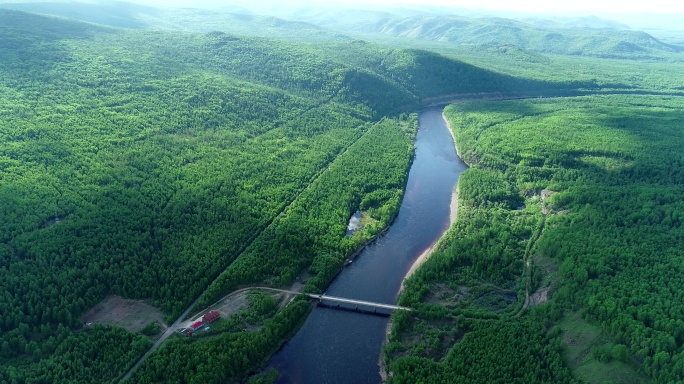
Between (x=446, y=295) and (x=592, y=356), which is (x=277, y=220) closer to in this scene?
(x=446, y=295)

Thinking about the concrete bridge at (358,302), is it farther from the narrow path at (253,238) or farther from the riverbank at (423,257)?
the narrow path at (253,238)

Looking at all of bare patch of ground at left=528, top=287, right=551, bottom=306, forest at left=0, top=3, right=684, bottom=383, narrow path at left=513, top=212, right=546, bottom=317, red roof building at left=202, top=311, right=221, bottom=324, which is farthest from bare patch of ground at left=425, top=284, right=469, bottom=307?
red roof building at left=202, top=311, right=221, bottom=324

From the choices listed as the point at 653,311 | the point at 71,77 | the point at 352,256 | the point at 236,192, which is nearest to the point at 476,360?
the point at 653,311

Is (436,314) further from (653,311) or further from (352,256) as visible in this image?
(653,311)

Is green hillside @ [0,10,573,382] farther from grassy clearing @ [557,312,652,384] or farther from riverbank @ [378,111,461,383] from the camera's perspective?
grassy clearing @ [557,312,652,384]

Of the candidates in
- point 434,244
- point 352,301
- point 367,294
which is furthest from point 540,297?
point 352,301

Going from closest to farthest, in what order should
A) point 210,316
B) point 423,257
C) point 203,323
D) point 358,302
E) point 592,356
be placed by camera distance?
point 592,356
point 203,323
point 210,316
point 358,302
point 423,257

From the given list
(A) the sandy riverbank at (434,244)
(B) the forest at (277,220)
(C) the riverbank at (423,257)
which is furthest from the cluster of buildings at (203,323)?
(A) the sandy riverbank at (434,244)
